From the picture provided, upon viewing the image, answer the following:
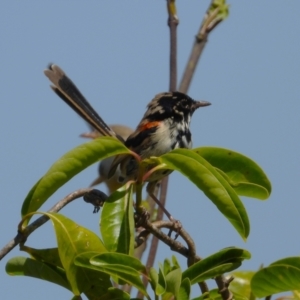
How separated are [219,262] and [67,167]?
0.54m

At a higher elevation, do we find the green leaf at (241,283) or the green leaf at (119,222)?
the green leaf at (119,222)

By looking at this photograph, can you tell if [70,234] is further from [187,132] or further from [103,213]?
[187,132]

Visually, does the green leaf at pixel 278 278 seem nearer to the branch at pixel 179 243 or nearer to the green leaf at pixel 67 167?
the branch at pixel 179 243

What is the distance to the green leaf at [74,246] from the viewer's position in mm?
2061

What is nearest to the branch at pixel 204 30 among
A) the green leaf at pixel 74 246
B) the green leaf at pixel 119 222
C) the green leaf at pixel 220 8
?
the green leaf at pixel 220 8

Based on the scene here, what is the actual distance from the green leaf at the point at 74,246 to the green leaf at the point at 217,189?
1.15 feet

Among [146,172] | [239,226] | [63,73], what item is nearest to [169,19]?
[63,73]

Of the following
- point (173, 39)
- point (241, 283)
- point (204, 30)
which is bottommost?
point (241, 283)

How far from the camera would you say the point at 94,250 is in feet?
6.90

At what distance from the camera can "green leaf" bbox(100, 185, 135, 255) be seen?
7.10 feet

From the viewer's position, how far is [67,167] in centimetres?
214

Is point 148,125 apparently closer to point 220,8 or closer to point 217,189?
point 220,8

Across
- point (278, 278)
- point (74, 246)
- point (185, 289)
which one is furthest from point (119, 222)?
point (278, 278)

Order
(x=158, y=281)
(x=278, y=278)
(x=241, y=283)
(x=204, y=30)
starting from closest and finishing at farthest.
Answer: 1. (x=158, y=281)
2. (x=278, y=278)
3. (x=241, y=283)
4. (x=204, y=30)
